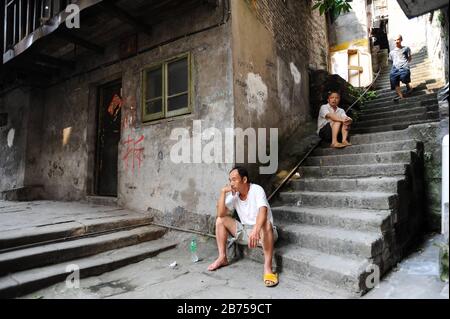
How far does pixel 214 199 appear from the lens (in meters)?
4.79

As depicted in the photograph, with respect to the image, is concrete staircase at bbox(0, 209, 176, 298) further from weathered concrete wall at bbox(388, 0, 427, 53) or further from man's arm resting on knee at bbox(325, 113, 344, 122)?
weathered concrete wall at bbox(388, 0, 427, 53)

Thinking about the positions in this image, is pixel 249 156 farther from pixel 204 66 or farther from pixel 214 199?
pixel 204 66

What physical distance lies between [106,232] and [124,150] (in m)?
2.12

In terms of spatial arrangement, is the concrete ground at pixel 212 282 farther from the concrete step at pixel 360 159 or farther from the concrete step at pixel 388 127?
the concrete step at pixel 388 127

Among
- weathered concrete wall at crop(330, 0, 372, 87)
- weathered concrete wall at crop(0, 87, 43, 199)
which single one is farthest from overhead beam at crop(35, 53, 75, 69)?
weathered concrete wall at crop(330, 0, 372, 87)

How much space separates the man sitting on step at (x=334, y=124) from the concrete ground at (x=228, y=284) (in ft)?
7.99

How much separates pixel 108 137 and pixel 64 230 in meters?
3.30

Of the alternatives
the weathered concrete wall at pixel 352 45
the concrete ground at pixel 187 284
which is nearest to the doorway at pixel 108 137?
the concrete ground at pixel 187 284

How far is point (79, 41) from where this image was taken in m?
6.28

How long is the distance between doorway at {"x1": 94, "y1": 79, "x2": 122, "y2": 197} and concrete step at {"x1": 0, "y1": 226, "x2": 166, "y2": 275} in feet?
7.22

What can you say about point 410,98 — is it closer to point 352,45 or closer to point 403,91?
point 403,91

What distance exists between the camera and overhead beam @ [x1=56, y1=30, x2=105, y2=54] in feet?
19.4

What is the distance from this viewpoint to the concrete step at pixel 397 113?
21.0 ft
